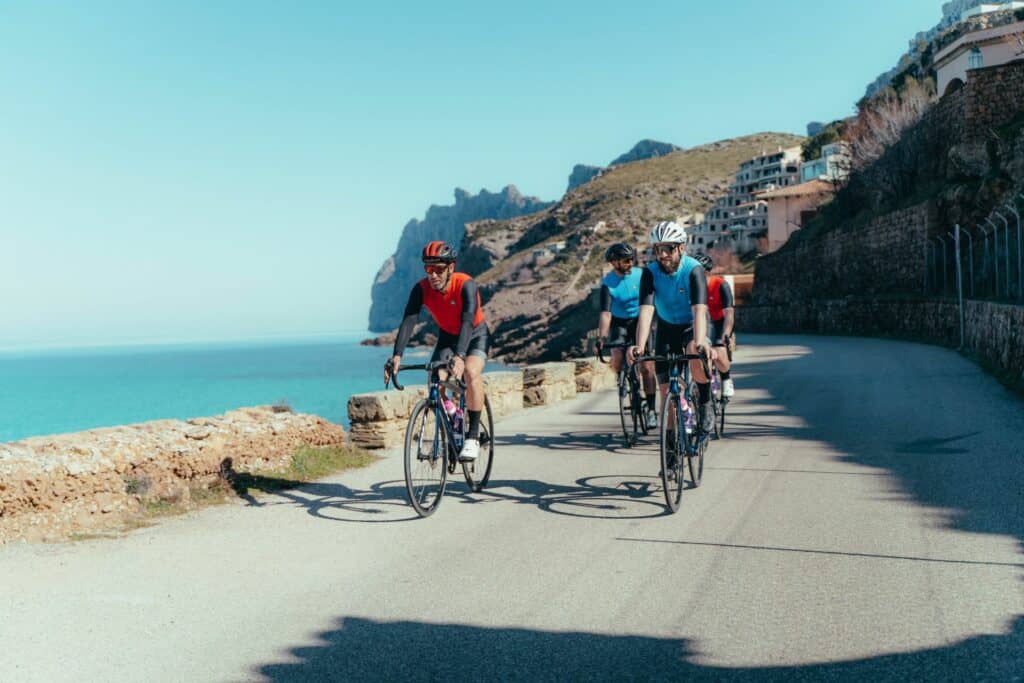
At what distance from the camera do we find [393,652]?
411cm

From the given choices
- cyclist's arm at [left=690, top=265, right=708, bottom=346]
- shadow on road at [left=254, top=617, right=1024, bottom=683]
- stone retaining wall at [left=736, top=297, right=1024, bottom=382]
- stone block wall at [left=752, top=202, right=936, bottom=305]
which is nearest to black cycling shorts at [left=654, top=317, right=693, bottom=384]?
cyclist's arm at [left=690, top=265, right=708, bottom=346]

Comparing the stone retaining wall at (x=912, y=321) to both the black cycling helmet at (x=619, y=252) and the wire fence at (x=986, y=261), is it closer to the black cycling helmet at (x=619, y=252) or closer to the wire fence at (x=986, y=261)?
the wire fence at (x=986, y=261)

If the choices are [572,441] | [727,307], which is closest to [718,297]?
[727,307]

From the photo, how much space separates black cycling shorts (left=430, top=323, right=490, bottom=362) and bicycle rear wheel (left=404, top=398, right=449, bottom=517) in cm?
54

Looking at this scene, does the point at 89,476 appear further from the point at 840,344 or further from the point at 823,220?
the point at 823,220

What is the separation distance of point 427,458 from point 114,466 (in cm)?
241

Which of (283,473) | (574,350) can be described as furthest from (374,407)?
(574,350)

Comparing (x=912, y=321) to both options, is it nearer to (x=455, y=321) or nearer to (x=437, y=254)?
(x=455, y=321)

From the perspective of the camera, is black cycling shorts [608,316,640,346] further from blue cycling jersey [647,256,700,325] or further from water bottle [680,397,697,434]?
water bottle [680,397,697,434]

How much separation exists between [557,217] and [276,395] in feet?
254

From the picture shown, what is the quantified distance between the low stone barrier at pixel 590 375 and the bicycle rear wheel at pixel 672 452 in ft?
38.0

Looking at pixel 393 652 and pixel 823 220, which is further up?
pixel 823 220

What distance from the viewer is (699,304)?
741cm

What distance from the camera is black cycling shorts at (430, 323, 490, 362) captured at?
7.54 m
